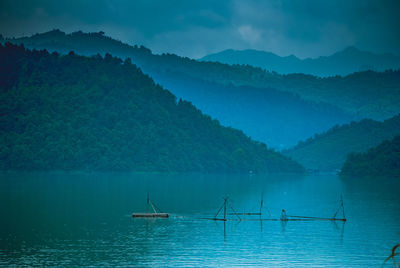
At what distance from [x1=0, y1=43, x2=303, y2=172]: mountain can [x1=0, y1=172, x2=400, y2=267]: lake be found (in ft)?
185

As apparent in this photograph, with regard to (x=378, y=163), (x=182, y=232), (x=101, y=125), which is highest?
(x=101, y=125)

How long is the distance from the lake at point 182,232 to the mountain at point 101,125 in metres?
56.4

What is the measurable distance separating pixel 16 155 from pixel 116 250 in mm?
101198

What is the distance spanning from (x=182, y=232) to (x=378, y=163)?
374 feet

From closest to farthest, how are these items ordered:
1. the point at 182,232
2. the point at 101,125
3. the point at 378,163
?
1. the point at 182,232
2. the point at 378,163
3. the point at 101,125

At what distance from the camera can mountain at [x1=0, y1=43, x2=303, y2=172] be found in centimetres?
14800

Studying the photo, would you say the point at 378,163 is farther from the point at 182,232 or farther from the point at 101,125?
the point at 182,232

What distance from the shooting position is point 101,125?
545 feet

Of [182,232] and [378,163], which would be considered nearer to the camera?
[182,232]

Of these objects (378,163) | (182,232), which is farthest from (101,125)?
(182,232)

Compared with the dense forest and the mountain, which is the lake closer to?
the mountain

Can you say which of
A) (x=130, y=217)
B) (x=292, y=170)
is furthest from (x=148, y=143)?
(x=130, y=217)

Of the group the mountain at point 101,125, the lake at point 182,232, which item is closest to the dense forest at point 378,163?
the mountain at point 101,125

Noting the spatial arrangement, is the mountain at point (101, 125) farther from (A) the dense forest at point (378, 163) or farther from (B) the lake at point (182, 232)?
(B) the lake at point (182, 232)
